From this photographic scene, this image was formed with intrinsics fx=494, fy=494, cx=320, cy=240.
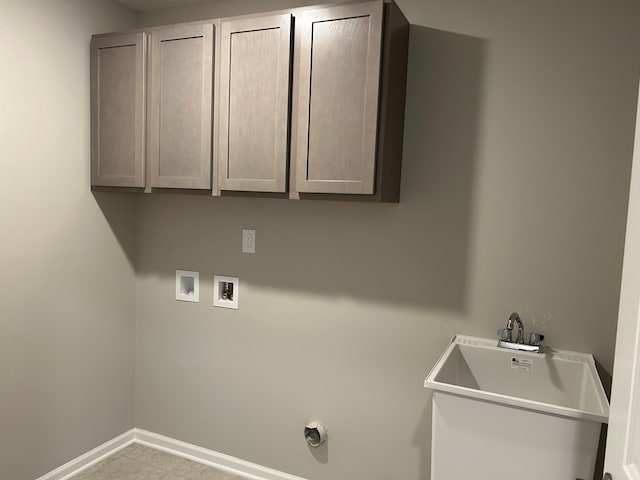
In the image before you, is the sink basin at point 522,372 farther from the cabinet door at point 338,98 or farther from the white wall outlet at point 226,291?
the white wall outlet at point 226,291

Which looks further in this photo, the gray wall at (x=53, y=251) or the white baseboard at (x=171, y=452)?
the white baseboard at (x=171, y=452)

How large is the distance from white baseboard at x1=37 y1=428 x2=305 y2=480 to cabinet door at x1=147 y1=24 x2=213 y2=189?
1.52 m

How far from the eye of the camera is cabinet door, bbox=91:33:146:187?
2.38 meters

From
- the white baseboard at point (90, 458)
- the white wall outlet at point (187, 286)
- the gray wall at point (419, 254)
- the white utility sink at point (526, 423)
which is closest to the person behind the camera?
the white utility sink at point (526, 423)

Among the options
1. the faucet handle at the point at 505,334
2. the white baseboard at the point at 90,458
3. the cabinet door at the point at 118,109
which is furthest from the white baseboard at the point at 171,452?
the cabinet door at the point at 118,109

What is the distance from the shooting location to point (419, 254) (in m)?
2.22

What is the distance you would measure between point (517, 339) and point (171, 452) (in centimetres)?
204

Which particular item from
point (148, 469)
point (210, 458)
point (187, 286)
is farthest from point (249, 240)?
point (148, 469)

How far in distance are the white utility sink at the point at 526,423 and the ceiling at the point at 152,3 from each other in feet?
7.19

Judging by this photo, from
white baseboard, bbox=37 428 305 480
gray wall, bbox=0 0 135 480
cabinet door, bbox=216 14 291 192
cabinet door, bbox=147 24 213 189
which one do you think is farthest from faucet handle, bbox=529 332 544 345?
gray wall, bbox=0 0 135 480

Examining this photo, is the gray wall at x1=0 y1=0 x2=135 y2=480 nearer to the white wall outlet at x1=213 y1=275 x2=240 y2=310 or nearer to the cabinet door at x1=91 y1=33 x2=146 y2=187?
the cabinet door at x1=91 y1=33 x2=146 y2=187

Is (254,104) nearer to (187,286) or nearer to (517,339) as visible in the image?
(187,286)

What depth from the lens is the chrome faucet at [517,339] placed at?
6.50 feet

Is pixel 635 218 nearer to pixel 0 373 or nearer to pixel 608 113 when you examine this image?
pixel 608 113
